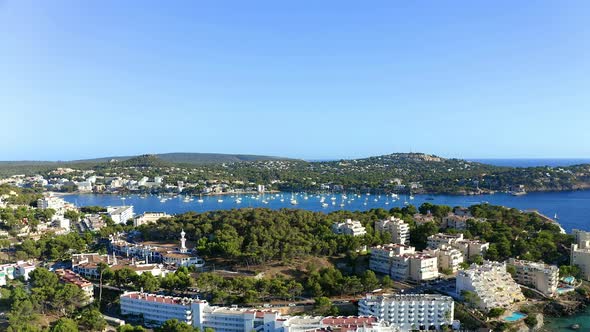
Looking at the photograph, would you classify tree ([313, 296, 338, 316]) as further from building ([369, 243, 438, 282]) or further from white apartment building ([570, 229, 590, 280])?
white apartment building ([570, 229, 590, 280])

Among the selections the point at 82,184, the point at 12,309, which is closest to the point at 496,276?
the point at 12,309

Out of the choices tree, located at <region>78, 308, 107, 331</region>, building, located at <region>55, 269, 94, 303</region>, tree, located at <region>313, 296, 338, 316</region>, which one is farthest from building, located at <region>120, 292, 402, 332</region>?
building, located at <region>55, 269, 94, 303</region>

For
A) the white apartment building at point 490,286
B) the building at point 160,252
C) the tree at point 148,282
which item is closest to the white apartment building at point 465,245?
the white apartment building at point 490,286

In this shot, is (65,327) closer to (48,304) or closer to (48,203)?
(48,304)

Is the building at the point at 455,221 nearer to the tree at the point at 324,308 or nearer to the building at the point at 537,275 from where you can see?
the building at the point at 537,275

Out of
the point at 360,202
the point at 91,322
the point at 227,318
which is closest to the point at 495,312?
the point at 227,318

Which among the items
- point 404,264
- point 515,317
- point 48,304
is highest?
point 404,264
